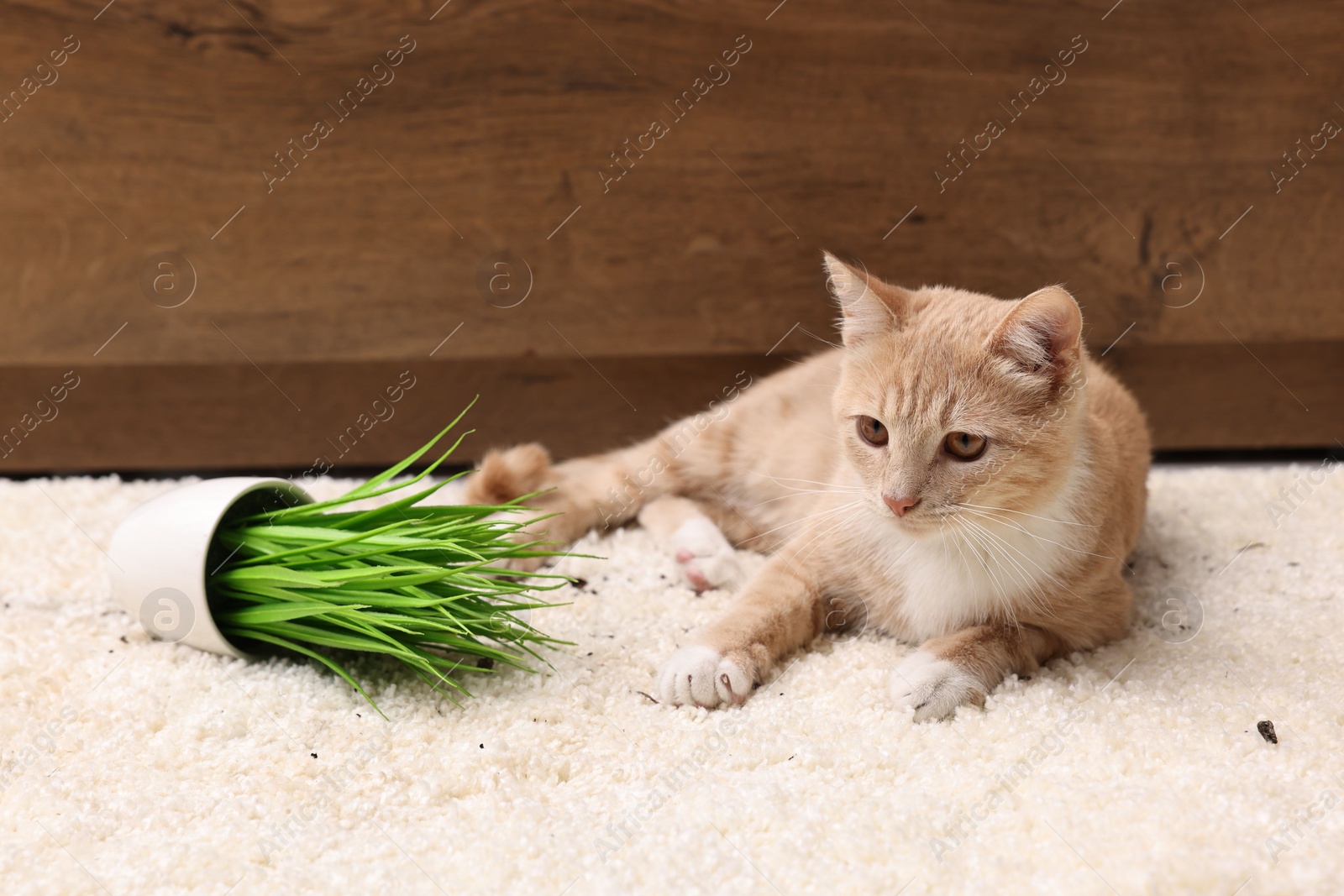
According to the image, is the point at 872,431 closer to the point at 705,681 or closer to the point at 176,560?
the point at 705,681

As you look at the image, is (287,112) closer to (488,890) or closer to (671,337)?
(671,337)

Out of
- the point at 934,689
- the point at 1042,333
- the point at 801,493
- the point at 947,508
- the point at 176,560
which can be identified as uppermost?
the point at 176,560

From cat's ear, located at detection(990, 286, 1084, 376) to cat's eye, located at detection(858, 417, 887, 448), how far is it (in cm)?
20

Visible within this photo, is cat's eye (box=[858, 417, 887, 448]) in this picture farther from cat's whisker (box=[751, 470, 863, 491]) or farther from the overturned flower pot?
the overturned flower pot

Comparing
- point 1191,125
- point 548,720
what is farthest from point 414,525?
point 1191,125

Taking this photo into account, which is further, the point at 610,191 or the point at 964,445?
the point at 610,191

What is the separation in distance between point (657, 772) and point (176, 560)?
0.79 m

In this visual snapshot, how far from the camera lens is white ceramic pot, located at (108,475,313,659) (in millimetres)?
1412

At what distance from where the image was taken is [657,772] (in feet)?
3.98

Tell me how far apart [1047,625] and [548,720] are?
30.7 inches

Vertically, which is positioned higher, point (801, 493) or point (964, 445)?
point (964, 445)

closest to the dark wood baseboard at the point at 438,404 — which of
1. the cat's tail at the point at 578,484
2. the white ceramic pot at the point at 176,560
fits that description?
the cat's tail at the point at 578,484

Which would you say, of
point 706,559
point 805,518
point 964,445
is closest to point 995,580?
point 964,445

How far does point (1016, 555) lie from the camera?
1.42m
